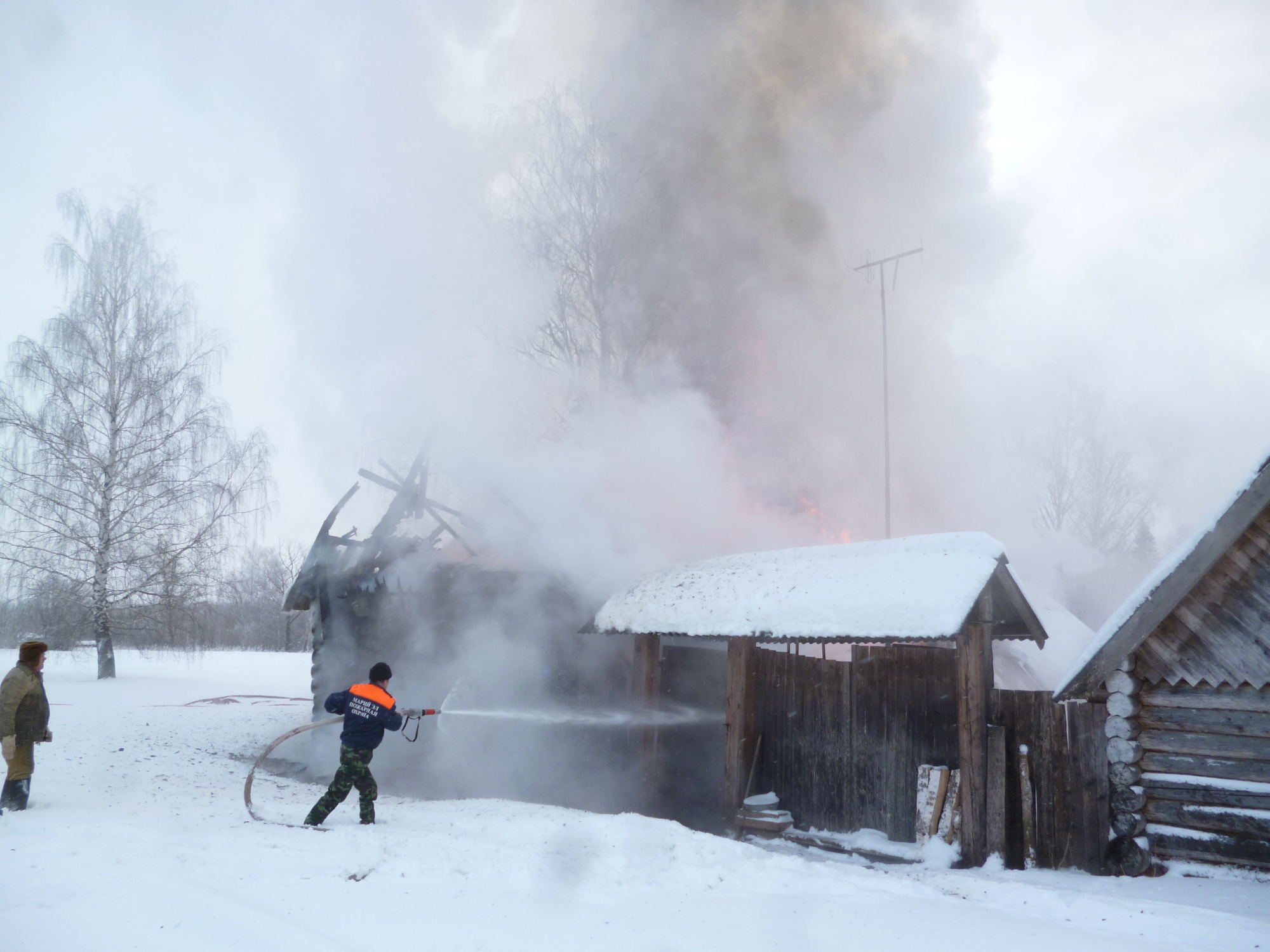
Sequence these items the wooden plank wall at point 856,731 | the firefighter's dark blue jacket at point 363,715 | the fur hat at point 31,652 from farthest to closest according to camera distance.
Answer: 1. the wooden plank wall at point 856,731
2. the fur hat at point 31,652
3. the firefighter's dark blue jacket at point 363,715

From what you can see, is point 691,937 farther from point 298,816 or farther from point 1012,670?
point 1012,670

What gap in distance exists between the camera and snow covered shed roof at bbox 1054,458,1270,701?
704 cm

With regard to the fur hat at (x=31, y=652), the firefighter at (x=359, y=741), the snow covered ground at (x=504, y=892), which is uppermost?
the fur hat at (x=31, y=652)

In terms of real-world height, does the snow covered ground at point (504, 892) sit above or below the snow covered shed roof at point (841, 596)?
below

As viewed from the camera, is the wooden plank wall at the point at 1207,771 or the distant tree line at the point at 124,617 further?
the distant tree line at the point at 124,617

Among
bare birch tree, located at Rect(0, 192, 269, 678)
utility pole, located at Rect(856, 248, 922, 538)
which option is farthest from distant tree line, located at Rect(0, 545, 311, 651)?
utility pole, located at Rect(856, 248, 922, 538)

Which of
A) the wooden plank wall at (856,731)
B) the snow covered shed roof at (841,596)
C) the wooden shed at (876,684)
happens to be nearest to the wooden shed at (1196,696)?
the wooden shed at (876,684)

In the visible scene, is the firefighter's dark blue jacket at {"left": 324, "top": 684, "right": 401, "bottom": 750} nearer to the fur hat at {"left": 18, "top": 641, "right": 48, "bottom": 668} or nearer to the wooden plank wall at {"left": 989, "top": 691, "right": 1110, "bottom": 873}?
the fur hat at {"left": 18, "top": 641, "right": 48, "bottom": 668}

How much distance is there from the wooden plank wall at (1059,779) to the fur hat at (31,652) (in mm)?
10394

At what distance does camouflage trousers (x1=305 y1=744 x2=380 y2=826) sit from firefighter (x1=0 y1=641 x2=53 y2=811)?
9.55 ft

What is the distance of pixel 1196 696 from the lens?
291 inches

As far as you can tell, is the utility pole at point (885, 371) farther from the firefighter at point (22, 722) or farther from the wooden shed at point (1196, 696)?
the firefighter at point (22, 722)

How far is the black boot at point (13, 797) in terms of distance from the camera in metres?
8.00

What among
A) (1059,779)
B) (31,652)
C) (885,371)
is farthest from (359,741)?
(885,371)
